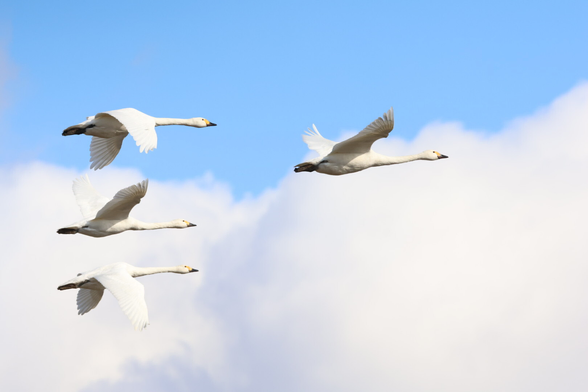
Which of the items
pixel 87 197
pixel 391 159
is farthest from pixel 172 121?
pixel 391 159

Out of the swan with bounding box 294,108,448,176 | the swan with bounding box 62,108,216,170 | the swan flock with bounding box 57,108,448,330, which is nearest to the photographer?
the swan flock with bounding box 57,108,448,330

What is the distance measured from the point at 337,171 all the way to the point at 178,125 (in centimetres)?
853

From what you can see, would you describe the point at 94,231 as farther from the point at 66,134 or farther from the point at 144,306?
the point at 144,306

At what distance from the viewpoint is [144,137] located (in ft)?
111

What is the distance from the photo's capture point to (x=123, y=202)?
1473 inches

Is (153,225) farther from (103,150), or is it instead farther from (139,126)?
(139,126)

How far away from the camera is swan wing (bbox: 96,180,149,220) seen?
118ft

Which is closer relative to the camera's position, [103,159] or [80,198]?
[103,159]

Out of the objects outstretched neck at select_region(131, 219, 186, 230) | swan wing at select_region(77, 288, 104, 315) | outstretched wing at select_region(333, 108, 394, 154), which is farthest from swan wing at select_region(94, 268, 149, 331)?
outstretched wing at select_region(333, 108, 394, 154)

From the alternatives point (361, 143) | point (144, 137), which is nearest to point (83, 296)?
point (144, 137)

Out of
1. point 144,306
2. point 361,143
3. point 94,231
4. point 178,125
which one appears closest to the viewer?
point 144,306

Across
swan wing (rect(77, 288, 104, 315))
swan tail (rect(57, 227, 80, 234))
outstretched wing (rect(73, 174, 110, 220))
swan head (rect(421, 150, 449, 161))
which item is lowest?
swan wing (rect(77, 288, 104, 315))

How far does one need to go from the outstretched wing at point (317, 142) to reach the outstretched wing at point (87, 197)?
936cm

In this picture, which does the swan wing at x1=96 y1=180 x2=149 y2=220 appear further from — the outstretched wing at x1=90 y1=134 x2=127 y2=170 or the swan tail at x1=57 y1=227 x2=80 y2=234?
the outstretched wing at x1=90 y1=134 x2=127 y2=170
